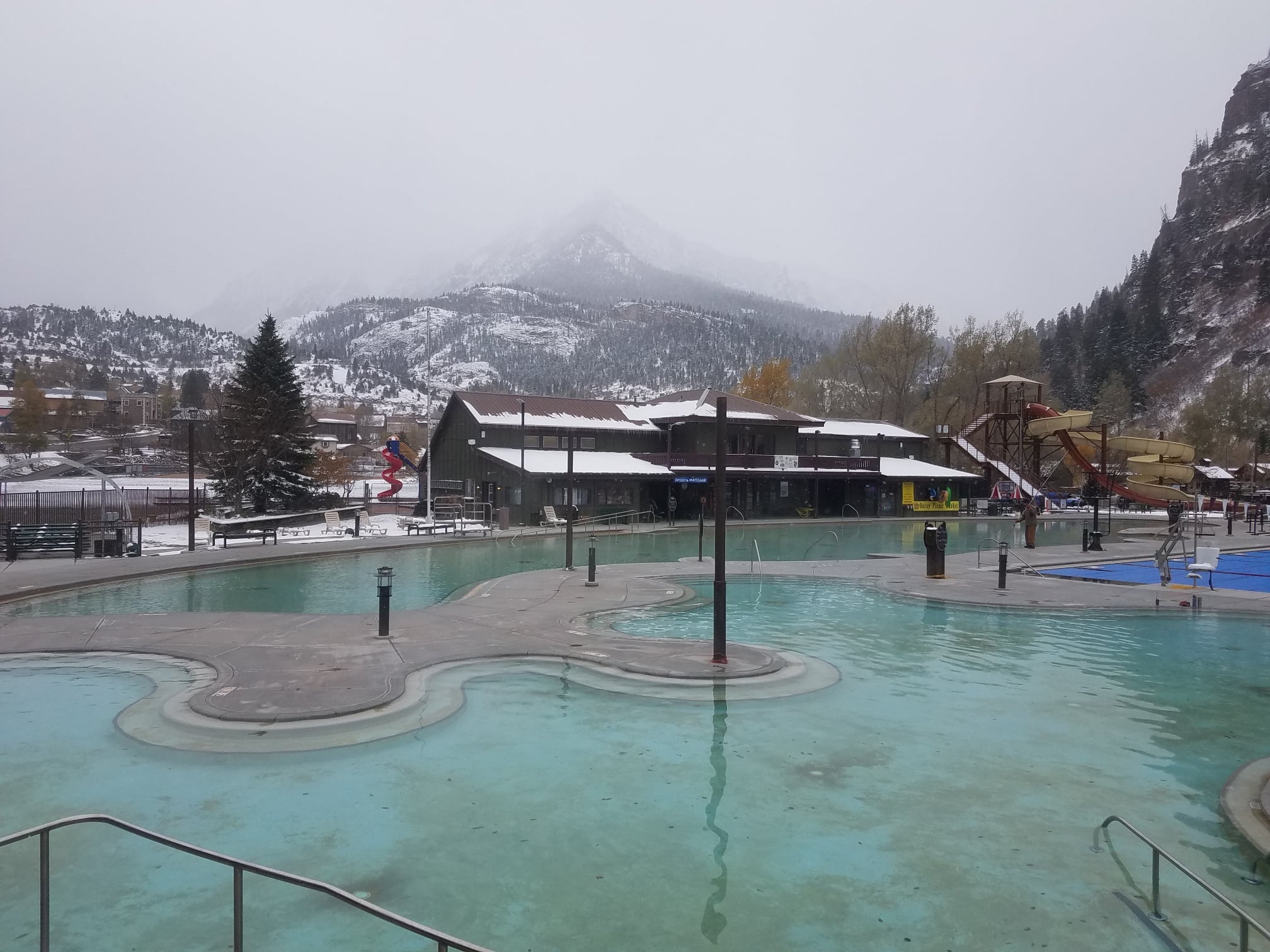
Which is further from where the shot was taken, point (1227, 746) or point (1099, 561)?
point (1099, 561)

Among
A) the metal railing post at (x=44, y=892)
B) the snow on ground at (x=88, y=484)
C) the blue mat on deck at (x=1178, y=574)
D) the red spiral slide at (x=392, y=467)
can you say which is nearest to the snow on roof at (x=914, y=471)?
the blue mat on deck at (x=1178, y=574)

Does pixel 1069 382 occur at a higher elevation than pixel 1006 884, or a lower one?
higher

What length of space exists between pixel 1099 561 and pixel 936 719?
21.0 metres

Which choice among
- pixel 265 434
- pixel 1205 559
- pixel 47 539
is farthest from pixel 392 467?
pixel 1205 559

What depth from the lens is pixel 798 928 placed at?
5539 mm

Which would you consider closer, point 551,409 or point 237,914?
point 237,914

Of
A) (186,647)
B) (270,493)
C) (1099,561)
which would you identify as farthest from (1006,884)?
(270,493)

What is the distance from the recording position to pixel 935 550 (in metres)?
22.8

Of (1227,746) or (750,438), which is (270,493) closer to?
(750,438)

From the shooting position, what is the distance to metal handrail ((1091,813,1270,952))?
4.49m

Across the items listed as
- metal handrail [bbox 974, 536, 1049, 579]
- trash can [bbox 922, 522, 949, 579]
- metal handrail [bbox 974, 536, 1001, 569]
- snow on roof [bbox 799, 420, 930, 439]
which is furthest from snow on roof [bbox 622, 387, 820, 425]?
trash can [bbox 922, 522, 949, 579]

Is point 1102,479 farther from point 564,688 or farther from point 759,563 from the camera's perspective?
point 564,688

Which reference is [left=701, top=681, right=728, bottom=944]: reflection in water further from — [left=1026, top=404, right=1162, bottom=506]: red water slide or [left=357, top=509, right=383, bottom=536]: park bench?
[left=1026, top=404, right=1162, bottom=506]: red water slide

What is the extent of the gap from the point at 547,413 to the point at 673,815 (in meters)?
47.5
